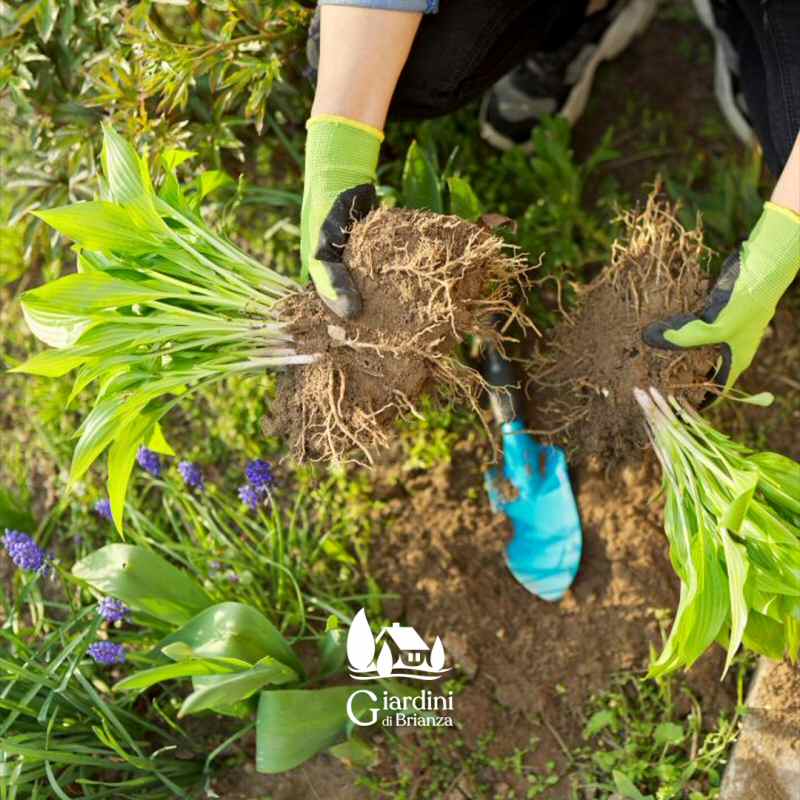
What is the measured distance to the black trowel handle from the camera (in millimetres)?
1616

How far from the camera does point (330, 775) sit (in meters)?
1.54

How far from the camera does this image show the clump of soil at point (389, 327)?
50.6 inches

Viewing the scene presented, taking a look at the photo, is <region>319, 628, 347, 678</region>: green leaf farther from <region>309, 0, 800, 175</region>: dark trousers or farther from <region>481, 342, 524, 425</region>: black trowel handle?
<region>309, 0, 800, 175</region>: dark trousers

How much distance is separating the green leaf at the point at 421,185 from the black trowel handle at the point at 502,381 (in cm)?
27

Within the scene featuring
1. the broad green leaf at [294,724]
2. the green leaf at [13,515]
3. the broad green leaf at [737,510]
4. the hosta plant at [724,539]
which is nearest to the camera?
the broad green leaf at [737,510]

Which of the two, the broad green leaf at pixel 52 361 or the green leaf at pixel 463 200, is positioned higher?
the green leaf at pixel 463 200

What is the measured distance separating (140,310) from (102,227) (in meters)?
0.14

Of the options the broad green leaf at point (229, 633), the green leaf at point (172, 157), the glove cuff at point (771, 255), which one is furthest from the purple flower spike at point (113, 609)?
the glove cuff at point (771, 255)

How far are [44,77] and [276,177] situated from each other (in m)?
0.50

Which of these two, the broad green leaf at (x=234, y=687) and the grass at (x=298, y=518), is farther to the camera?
the grass at (x=298, y=518)

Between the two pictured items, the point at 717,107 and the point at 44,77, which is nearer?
the point at 44,77

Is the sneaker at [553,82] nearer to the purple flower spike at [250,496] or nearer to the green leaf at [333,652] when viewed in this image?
the purple flower spike at [250,496]

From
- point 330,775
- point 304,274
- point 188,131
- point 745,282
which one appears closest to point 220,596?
point 330,775

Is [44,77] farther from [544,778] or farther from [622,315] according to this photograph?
[544,778]
